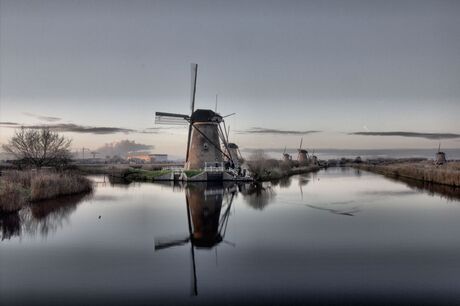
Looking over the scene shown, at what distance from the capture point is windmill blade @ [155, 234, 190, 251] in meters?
10.2

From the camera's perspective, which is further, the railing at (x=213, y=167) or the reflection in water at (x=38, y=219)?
the railing at (x=213, y=167)

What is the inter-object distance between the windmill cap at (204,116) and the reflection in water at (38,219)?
17.4m

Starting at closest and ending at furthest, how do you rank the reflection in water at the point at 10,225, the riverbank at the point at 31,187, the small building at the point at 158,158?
the reflection in water at the point at 10,225 < the riverbank at the point at 31,187 < the small building at the point at 158,158

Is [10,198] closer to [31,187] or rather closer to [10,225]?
[10,225]

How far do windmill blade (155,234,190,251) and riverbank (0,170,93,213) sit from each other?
7.45 meters

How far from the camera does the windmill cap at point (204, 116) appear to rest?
33656 millimetres

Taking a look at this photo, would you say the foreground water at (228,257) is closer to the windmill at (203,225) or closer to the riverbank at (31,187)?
the windmill at (203,225)

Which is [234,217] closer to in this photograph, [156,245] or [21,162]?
[156,245]

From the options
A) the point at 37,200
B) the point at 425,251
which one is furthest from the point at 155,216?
the point at 425,251

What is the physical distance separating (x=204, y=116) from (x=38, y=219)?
21.7 meters

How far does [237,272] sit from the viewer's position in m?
7.80

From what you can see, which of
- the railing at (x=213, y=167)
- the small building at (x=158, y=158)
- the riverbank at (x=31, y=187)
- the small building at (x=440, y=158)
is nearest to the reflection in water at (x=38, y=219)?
the riverbank at (x=31, y=187)

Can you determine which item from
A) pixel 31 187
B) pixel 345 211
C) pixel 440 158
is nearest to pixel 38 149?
pixel 31 187

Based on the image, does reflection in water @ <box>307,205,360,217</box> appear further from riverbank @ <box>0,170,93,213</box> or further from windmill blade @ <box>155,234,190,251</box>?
riverbank @ <box>0,170,93,213</box>
